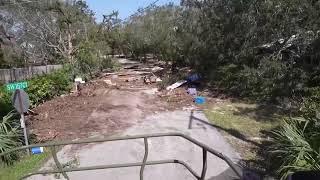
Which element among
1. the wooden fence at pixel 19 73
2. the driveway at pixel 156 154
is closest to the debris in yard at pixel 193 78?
the driveway at pixel 156 154

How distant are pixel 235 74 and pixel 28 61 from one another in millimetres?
16938

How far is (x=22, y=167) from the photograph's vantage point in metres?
9.05

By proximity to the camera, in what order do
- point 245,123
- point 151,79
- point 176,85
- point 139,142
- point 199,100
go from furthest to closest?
point 151,79
point 176,85
point 199,100
point 245,123
point 139,142

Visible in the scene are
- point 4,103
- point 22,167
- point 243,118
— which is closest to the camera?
point 22,167

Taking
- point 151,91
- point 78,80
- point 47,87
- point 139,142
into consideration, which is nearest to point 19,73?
point 78,80

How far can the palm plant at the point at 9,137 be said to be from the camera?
30.6 ft

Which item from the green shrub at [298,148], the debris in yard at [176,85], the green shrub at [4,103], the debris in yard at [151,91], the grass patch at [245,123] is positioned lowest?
the debris in yard at [151,91]

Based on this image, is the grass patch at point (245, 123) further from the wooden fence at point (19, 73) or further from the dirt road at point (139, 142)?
the wooden fence at point (19, 73)

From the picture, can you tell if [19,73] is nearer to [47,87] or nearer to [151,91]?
[47,87]

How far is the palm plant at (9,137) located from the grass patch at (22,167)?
0.18 m

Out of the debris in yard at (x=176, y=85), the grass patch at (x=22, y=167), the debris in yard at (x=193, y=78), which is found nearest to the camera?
the grass patch at (x=22, y=167)

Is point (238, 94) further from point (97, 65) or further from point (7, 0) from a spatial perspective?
point (7, 0)

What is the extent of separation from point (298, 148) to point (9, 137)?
5.90 m

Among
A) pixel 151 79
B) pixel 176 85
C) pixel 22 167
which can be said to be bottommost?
pixel 22 167
